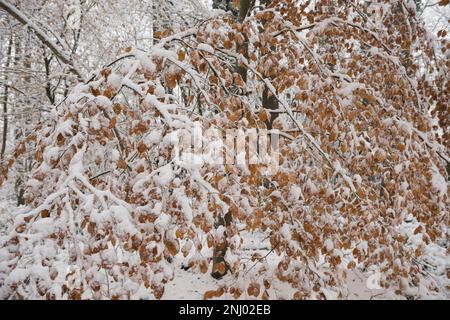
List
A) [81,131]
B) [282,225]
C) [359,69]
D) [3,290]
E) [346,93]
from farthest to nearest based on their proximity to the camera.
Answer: [359,69], [346,93], [282,225], [81,131], [3,290]

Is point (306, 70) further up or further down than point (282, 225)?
further up

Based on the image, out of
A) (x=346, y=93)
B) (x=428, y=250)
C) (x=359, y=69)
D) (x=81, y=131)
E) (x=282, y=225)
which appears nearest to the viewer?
(x=81, y=131)

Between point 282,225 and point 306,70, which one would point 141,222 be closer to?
point 282,225

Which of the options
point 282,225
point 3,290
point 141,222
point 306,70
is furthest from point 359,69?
point 3,290

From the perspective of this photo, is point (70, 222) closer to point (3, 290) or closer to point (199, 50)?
point (3, 290)

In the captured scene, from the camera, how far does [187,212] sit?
6.86 ft

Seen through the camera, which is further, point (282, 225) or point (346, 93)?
point (346, 93)

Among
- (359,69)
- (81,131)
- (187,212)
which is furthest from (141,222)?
(359,69)

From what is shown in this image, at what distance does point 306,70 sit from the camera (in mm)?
3428

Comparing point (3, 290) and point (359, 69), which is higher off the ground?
point (359, 69)
